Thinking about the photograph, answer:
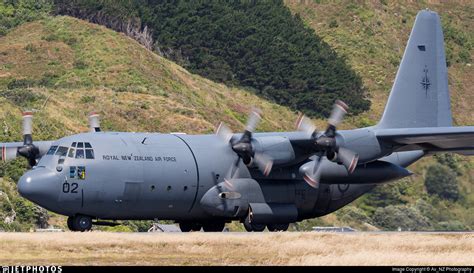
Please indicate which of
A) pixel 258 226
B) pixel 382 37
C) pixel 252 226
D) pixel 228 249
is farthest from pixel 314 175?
pixel 382 37

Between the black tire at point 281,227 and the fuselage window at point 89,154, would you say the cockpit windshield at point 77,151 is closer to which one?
the fuselage window at point 89,154

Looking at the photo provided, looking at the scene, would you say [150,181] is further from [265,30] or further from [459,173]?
[265,30]

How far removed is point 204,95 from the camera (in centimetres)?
8875

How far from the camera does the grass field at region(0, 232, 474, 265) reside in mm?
31031

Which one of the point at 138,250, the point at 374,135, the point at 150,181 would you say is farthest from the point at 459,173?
the point at 138,250

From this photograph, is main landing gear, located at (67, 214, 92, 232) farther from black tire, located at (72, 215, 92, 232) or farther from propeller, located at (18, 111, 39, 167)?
propeller, located at (18, 111, 39, 167)

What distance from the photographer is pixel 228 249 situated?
111 feet

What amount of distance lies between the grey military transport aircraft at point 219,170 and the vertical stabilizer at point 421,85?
2111 millimetres

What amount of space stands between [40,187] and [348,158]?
37.8 ft

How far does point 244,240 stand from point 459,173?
1514 inches

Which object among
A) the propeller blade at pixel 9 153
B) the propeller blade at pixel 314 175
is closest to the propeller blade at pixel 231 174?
the propeller blade at pixel 314 175

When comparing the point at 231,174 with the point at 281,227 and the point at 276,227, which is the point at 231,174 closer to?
the point at 276,227

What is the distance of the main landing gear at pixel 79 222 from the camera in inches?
1556

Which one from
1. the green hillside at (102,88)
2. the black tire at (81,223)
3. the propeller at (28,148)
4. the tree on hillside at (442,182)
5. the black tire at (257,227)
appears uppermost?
the propeller at (28,148)
